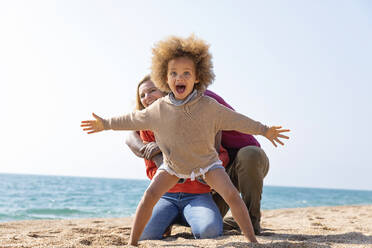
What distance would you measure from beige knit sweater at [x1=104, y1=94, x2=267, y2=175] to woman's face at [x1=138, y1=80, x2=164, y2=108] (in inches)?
27.2

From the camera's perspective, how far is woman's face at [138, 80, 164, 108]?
398 cm

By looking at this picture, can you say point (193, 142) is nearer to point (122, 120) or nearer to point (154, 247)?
point (122, 120)

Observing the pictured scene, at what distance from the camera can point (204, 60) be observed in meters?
3.37

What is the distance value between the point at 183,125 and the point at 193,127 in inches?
3.4

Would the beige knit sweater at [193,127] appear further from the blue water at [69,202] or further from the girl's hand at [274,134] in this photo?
the blue water at [69,202]

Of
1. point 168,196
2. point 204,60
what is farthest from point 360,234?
point 204,60

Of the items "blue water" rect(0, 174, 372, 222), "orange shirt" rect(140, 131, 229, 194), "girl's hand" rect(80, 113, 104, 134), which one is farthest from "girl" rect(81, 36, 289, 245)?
"blue water" rect(0, 174, 372, 222)

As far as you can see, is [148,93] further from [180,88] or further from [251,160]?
[251,160]

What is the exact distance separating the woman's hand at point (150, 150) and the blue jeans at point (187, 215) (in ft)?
1.65

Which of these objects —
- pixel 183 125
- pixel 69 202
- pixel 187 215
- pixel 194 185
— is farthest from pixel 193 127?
pixel 69 202

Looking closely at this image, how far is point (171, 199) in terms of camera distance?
4.04 metres

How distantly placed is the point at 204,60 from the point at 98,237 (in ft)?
6.35

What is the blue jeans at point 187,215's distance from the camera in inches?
142

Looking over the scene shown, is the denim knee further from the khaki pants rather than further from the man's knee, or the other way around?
the man's knee
